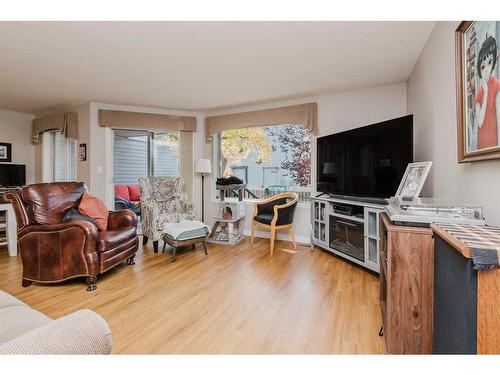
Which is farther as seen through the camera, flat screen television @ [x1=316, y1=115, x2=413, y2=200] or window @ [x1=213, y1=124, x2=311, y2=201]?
window @ [x1=213, y1=124, x2=311, y2=201]

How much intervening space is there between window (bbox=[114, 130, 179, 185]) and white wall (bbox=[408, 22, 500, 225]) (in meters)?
3.81

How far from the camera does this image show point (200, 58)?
2.50 meters

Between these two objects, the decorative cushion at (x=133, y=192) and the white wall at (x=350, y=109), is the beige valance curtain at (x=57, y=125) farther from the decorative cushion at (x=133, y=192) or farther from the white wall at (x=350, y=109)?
the white wall at (x=350, y=109)

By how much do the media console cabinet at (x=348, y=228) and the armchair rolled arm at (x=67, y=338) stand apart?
2267 mm

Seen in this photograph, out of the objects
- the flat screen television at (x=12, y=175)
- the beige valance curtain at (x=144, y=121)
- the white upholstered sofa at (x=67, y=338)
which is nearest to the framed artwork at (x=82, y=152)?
the beige valance curtain at (x=144, y=121)

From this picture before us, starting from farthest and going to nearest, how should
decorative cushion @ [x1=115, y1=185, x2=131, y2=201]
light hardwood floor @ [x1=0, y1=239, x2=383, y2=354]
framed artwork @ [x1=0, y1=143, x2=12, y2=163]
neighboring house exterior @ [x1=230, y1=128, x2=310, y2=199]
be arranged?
decorative cushion @ [x1=115, y1=185, x2=131, y2=201]
framed artwork @ [x1=0, y1=143, x2=12, y2=163]
neighboring house exterior @ [x1=230, y1=128, x2=310, y2=199]
light hardwood floor @ [x1=0, y1=239, x2=383, y2=354]

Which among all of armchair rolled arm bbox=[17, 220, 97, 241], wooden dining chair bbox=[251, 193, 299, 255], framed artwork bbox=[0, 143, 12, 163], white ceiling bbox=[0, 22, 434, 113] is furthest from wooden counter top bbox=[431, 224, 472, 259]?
framed artwork bbox=[0, 143, 12, 163]

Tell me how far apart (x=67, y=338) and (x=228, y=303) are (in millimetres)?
1508

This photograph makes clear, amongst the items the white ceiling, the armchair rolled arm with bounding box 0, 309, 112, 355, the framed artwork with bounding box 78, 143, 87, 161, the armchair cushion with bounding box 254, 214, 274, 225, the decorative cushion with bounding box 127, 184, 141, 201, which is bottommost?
the armchair cushion with bounding box 254, 214, 274, 225

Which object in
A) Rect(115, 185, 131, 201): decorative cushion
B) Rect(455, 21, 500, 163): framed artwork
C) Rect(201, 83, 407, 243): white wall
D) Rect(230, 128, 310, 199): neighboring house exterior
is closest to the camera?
Rect(455, 21, 500, 163): framed artwork

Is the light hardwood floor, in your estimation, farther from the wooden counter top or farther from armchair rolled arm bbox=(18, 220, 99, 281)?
the wooden counter top

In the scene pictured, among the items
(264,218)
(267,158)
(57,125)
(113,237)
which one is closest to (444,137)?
(264,218)

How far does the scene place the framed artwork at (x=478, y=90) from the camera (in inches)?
42.9

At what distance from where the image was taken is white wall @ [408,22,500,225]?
124cm
